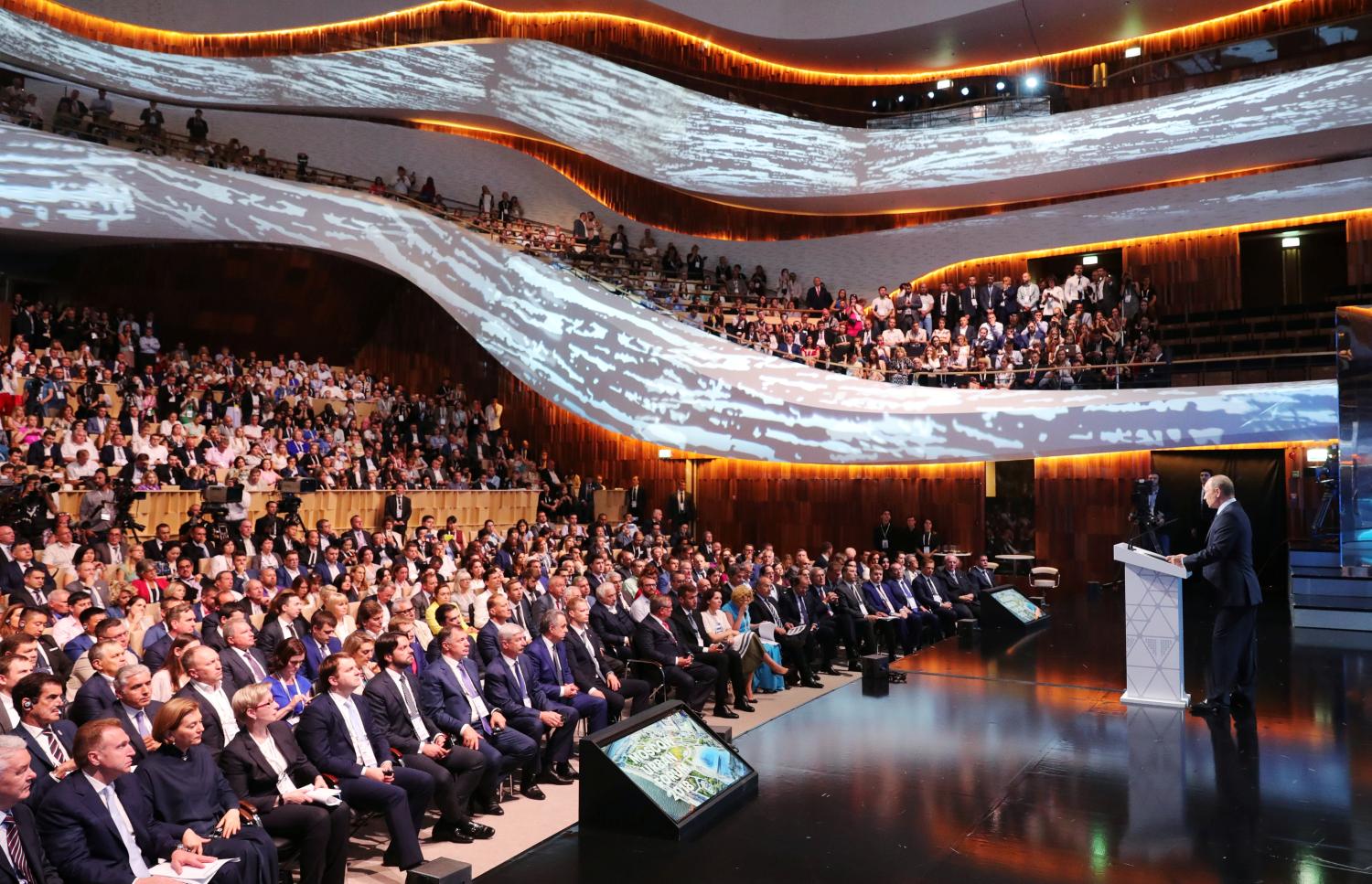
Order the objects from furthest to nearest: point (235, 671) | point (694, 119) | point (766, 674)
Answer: point (694, 119)
point (766, 674)
point (235, 671)

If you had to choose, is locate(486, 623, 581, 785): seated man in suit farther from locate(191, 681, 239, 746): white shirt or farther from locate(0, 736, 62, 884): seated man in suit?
locate(0, 736, 62, 884): seated man in suit

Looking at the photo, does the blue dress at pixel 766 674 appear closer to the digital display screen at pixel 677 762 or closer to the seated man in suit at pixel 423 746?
the digital display screen at pixel 677 762

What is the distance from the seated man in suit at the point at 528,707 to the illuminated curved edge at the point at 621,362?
380 inches

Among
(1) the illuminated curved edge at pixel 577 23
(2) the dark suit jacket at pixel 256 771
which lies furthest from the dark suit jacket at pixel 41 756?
(1) the illuminated curved edge at pixel 577 23

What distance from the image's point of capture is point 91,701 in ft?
15.5

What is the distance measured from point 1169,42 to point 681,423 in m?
10.3

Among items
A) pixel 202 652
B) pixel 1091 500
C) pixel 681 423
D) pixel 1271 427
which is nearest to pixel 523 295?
pixel 681 423

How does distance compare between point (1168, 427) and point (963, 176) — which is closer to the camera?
point (1168, 427)

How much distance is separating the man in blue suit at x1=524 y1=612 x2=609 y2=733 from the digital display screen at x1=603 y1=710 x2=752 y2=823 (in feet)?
3.59

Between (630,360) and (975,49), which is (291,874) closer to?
(630,360)

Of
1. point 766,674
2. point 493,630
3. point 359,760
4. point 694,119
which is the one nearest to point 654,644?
point 766,674

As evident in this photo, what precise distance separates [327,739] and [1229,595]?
16.6 feet

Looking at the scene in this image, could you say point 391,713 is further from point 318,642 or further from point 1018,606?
point 1018,606

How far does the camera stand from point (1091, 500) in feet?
48.2
